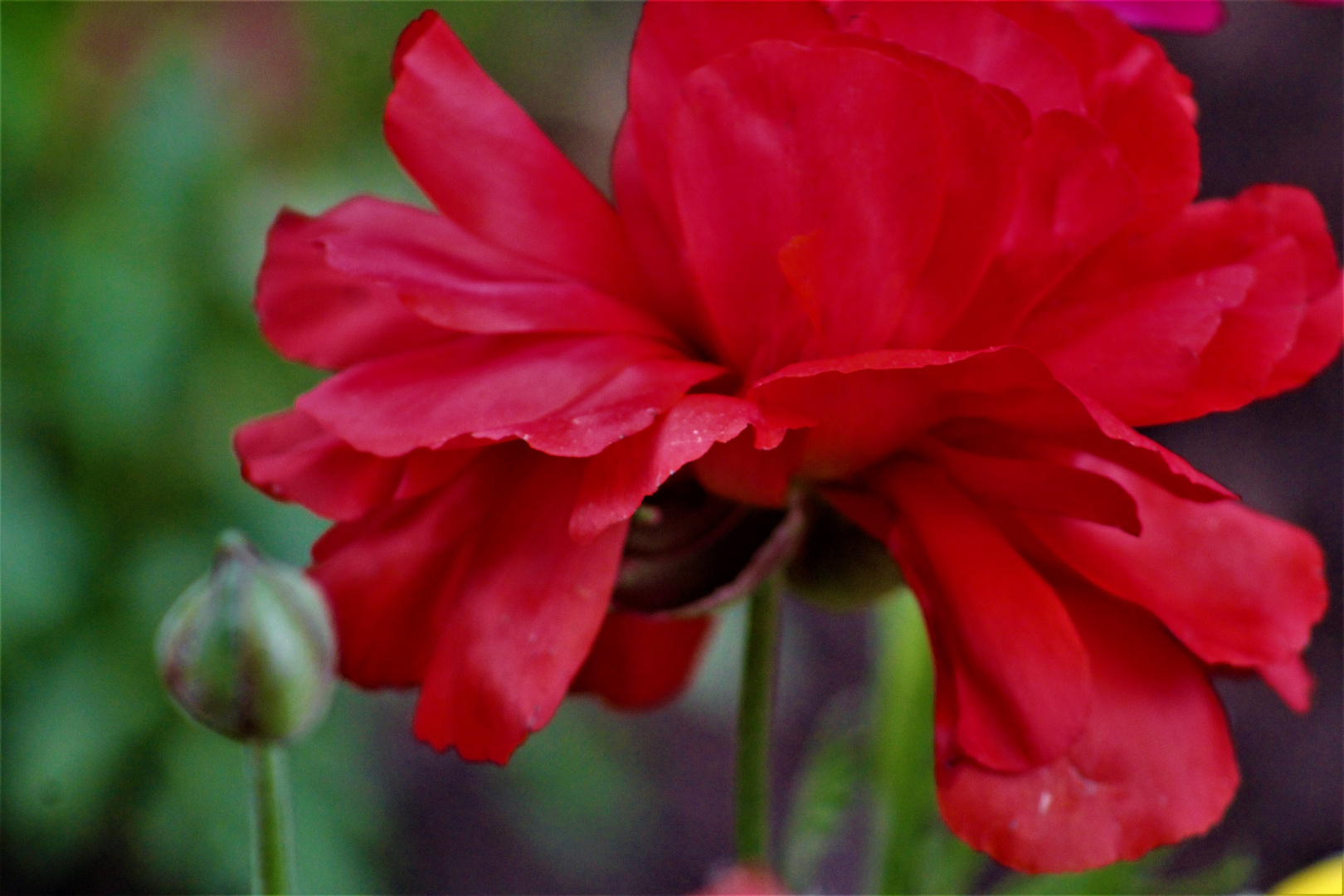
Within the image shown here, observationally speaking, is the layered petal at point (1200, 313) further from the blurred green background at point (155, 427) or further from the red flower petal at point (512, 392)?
the blurred green background at point (155, 427)

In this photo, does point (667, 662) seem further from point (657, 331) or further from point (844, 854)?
point (844, 854)

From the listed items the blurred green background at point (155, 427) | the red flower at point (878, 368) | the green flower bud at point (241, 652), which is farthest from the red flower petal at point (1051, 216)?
the blurred green background at point (155, 427)

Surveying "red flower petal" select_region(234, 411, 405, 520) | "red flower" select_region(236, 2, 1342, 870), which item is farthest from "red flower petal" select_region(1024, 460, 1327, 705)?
"red flower petal" select_region(234, 411, 405, 520)

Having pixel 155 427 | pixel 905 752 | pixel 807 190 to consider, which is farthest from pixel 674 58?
pixel 155 427

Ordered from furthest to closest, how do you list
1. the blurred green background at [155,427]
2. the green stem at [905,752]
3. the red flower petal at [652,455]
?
the blurred green background at [155,427]
the green stem at [905,752]
the red flower petal at [652,455]

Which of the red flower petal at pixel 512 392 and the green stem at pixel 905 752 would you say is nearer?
the red flower petal at pixel 512 392

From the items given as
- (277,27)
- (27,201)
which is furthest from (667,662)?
(277,27)
